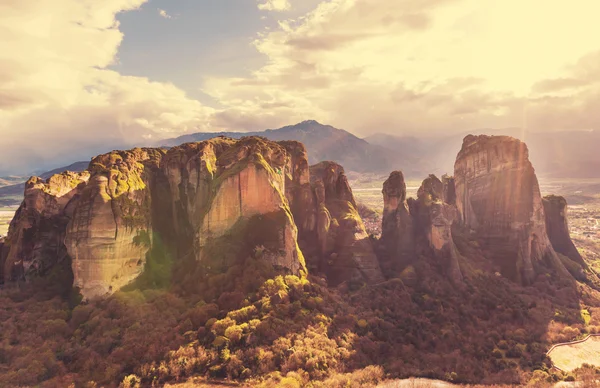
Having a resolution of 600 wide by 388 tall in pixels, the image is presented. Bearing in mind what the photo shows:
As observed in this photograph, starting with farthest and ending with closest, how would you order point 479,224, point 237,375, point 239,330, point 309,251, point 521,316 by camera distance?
point 479,224, point 309,251, point 521,316, point 239,330, point 237,375

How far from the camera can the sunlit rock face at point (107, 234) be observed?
4681 cm

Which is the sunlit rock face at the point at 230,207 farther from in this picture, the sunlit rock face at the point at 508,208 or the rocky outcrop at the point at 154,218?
A: the sunlit rock face at the point at 508,208

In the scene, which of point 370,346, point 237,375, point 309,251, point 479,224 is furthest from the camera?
point 479,224

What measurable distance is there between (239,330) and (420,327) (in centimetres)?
3493

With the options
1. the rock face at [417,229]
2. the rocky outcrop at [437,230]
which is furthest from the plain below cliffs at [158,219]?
the rocky outcrop at [437,230]

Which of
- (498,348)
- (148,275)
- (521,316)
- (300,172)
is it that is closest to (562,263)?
(521,316)

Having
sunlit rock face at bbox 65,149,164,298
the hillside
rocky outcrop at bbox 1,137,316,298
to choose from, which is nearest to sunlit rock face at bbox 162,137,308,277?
rocky outcrop at bbox 1,137,316,298

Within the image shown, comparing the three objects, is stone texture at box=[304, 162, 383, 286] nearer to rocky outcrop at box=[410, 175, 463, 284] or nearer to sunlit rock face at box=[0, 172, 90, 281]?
rocky outcrop at box=[410, 175, 463, 284]

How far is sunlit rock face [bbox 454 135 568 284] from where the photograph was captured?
83000mm

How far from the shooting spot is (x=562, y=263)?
291 feet

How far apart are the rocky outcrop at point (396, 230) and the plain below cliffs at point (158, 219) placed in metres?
11.3

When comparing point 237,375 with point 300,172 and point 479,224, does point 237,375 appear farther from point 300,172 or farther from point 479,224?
point 479,224

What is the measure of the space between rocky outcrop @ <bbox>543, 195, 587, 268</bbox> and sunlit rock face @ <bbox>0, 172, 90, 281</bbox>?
12651cm

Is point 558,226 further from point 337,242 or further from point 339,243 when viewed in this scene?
point 337,242
